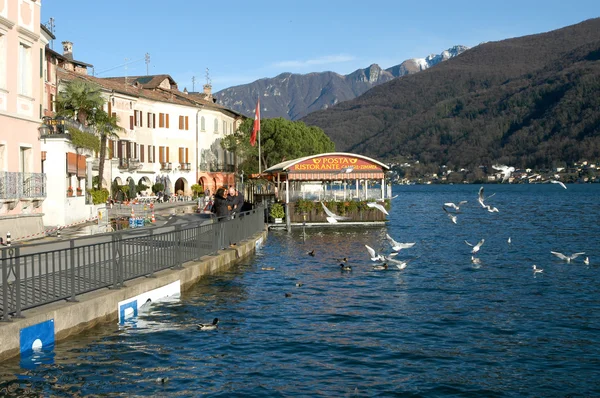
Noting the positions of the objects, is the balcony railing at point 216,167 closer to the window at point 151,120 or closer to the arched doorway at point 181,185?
the arched doorway at point 181,185

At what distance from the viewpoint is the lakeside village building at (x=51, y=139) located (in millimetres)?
26188

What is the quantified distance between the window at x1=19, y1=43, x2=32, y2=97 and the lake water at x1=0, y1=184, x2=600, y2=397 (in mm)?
10080

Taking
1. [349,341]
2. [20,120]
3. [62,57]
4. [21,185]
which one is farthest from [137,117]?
[349,341]

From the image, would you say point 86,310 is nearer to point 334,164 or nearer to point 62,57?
point 334,164

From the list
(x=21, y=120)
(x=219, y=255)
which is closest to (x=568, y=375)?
(x=219, y=255)

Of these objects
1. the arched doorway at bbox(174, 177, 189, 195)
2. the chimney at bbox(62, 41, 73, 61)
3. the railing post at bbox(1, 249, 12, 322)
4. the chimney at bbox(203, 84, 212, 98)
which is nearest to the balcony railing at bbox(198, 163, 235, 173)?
the arched doorway at bbox(174, 177, 189, 195)

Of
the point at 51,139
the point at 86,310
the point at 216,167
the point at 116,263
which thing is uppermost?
the point at 216,167

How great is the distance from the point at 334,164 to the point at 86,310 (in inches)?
1476

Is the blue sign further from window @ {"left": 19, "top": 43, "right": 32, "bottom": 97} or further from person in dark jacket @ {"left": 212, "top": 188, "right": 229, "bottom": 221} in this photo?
window @ {"left": 19, "top": 43, "right": 32, "bottom": 97}

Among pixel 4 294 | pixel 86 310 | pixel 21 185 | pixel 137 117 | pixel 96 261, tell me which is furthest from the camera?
pixel 137 117

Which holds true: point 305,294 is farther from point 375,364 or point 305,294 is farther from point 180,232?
point 375,364

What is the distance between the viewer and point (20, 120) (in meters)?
27.4

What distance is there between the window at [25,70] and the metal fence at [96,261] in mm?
7899

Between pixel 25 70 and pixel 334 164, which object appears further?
pixel 334 164
